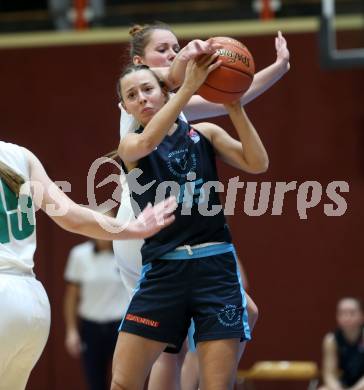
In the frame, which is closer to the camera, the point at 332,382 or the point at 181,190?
the point at 181,190

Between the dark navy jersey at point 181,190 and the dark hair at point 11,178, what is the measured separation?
26.7 inches

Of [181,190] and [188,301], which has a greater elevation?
[181,190]

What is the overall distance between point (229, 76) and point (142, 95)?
0.40 metres

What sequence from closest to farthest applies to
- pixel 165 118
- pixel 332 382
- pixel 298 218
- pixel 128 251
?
1. pixel 165 118
2. pixel 128 251
3. pixel 332 382
4. pixel 298 218

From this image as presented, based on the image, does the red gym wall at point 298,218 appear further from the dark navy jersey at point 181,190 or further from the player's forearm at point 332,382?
the dark navy jersey at point 181,190

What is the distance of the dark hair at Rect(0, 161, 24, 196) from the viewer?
3.59 m

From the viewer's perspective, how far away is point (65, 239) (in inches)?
391

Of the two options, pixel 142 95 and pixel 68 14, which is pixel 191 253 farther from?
pixel 68 14

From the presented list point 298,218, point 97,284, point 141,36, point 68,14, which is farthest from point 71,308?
point 141,36

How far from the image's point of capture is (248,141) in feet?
13.6

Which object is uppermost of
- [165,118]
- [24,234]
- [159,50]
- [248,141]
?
[159,50]

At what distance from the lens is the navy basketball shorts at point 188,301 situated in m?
4.02

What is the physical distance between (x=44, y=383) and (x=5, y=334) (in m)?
6.55

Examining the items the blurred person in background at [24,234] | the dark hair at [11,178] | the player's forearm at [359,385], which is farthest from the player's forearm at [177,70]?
the player's forearm at [359,385]
